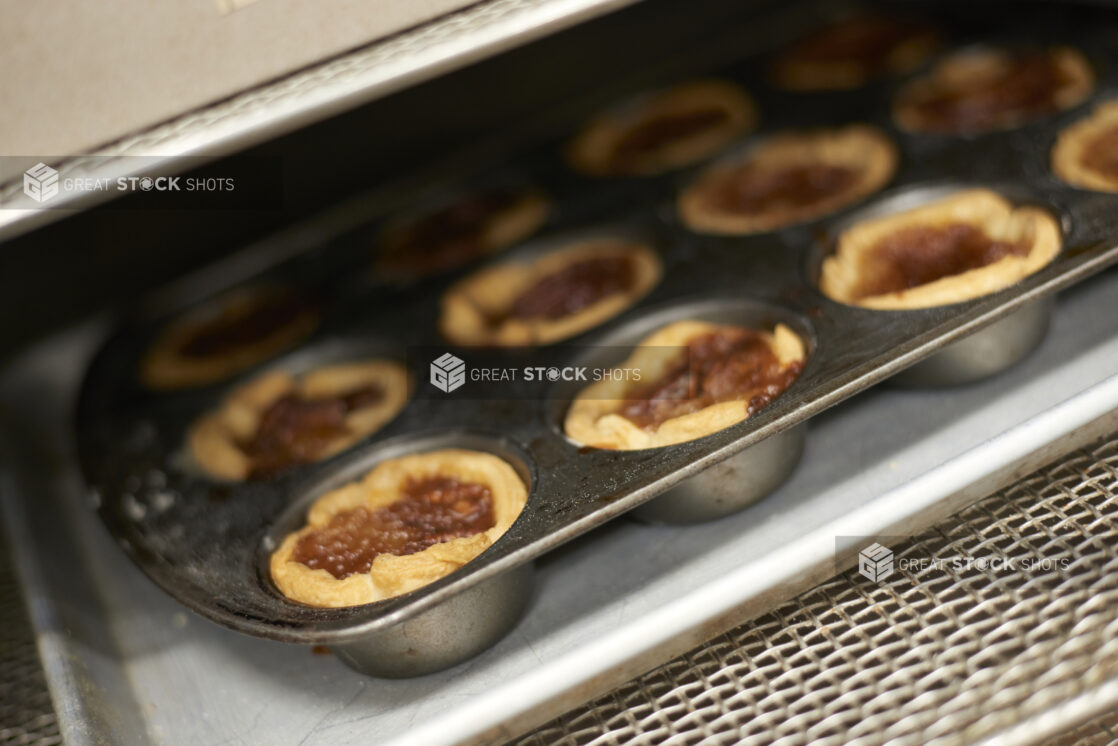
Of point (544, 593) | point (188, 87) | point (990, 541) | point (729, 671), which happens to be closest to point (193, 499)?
point (544, 593)

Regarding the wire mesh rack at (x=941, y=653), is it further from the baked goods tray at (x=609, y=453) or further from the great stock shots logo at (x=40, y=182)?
the great stock shots logo at (x=40, y=182)

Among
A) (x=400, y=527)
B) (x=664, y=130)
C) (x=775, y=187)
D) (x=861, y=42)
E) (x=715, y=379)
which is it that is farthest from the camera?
(x=861, y=42)

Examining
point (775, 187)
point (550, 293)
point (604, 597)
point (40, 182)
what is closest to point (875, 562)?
point (604, 597)

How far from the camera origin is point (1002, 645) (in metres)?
2.13

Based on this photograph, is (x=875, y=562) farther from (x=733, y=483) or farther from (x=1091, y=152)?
(x=1091, y=152)

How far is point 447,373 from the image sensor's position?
11.1ft

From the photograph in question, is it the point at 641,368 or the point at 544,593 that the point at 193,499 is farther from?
the point at 641,368

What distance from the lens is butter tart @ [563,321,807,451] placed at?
2.78 m

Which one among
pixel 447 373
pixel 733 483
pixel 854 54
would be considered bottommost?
pixel 733 483

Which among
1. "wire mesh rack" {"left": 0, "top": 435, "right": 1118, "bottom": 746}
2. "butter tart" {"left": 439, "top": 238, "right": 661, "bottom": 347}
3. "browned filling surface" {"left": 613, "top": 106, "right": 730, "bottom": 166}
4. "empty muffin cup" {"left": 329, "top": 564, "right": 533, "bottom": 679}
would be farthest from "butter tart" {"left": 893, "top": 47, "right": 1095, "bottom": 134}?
"empty muffin cup" {"left": 329, "top": 564, "right": 533, "bottom": 679}

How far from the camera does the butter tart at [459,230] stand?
4188 millimetres

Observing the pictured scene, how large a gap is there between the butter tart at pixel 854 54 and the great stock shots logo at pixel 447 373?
2.44m

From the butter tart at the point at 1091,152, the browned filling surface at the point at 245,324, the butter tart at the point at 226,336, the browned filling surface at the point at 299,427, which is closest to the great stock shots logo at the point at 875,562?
the butter tart at the point at 1091,152

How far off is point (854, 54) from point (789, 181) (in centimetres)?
133
